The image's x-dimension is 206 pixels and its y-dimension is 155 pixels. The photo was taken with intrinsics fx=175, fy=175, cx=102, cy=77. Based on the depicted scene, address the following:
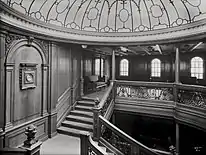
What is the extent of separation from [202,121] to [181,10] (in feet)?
13.3

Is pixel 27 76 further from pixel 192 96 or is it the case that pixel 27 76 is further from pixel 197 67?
pixel 197 67

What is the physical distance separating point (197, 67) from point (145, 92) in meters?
7.43

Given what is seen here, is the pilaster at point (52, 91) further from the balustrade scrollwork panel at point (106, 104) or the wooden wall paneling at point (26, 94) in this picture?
the balustrade scrollwork panel at point (106, 104)

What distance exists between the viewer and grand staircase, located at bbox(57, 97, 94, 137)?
7.02 meters

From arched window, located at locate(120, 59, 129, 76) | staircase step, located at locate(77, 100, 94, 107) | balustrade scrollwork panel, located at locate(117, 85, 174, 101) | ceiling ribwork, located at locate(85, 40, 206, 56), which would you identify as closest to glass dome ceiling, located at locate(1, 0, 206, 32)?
ceiling ribwork, located at locate(85, 40, 206, 56)

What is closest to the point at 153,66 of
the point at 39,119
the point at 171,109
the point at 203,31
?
the point at 171,109

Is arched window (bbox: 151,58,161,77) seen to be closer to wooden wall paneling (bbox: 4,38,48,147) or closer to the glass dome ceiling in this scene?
the glass dome ceiling

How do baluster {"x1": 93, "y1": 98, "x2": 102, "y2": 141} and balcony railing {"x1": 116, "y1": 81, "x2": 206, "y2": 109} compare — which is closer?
baluster {"x1": 93, "y1": 98, "x2": 102, "y2": 141}

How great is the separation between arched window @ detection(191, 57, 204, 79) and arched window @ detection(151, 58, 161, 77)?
2789 mm

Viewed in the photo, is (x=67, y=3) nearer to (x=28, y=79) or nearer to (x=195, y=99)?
(x=28, y=79)

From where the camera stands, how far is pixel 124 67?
54.7ft

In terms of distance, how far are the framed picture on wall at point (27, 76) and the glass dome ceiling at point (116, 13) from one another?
170cm

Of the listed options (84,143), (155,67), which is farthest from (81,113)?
(155,67)

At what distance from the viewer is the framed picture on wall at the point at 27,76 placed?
5608 millimetres
